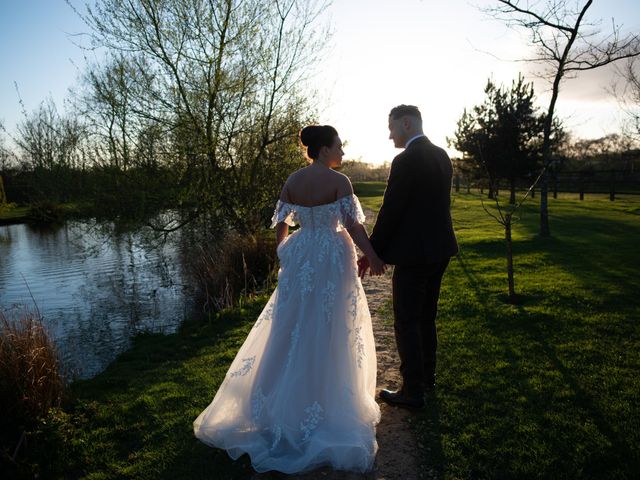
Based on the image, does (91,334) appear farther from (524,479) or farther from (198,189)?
(524,479)

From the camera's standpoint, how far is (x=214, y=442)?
3193mm

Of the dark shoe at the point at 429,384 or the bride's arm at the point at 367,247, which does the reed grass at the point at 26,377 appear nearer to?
the bride's arm at the point at 367,247

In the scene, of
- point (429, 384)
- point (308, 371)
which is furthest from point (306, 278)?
point (429, 384)

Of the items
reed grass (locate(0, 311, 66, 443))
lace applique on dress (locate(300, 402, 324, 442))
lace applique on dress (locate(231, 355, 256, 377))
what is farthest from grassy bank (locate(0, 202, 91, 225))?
lace applique on dress (locate(300, 402, 324, 442))

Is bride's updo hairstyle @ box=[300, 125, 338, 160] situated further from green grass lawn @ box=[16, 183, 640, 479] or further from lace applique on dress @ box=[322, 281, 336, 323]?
green grass lawn @ box=[16, 183, 640, 479]

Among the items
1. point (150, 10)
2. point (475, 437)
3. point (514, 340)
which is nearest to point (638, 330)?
point (514, 340)

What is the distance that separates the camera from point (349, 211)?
136 inches

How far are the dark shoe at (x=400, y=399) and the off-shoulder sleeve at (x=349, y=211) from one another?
157 cm

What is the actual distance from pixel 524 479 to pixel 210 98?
1072 centimetres

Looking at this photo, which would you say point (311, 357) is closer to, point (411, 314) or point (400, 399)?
point (411, 314)

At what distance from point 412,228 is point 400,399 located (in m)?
1.50

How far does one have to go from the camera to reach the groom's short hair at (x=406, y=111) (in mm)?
3594

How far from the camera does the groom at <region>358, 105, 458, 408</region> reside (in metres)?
3.46

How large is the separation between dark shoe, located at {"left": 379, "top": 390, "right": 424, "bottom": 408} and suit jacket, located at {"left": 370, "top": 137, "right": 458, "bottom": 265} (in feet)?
3.92
